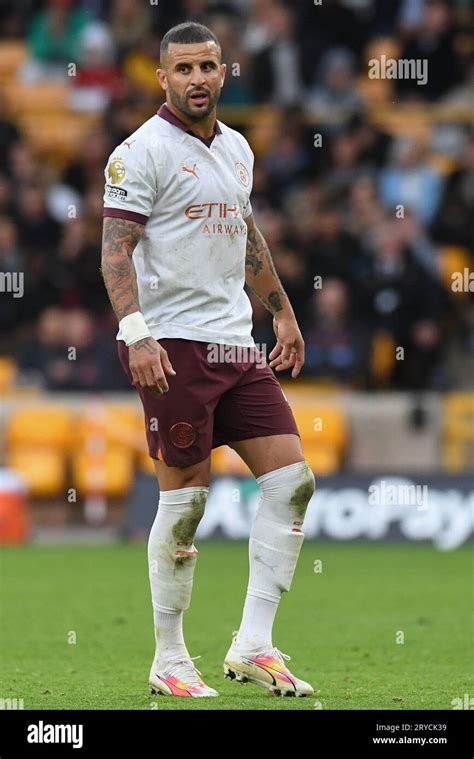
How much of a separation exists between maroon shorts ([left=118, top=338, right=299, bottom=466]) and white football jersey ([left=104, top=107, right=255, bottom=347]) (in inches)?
3.9

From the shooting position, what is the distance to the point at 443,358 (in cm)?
1627

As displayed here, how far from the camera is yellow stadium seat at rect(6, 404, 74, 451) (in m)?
15.9

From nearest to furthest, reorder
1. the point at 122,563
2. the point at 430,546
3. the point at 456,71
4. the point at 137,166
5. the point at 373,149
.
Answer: the point at 137,166 → the point at 122,563 → the point at 430,546 → the point at 373,149 → the point at 456,71

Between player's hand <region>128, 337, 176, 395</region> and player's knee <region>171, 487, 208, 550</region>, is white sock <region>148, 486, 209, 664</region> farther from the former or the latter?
player's hand <region>128, 337, 176, 395</region>

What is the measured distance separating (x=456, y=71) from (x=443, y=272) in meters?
3.31

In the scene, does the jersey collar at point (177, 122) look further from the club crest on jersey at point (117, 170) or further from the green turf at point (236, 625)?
the green turf at point (236, 625)

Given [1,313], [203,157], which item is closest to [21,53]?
[1,313]

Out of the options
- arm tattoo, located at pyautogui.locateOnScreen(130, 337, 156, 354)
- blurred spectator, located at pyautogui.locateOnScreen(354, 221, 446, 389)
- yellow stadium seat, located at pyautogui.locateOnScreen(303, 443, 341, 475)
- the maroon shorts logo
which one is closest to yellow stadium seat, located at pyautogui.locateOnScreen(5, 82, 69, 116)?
blurred spectator, located at pyautogui.locateOnScreen(354, 221, 446, 389)

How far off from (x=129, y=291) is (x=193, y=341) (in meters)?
0.38

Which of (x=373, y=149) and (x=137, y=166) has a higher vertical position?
(x=373, y=149)

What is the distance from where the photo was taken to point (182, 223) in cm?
650

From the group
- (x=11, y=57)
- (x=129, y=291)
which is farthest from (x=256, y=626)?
(x=11, y=57)

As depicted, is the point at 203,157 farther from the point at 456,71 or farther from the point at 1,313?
the point at 456,71

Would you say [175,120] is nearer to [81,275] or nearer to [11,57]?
[81,275]
